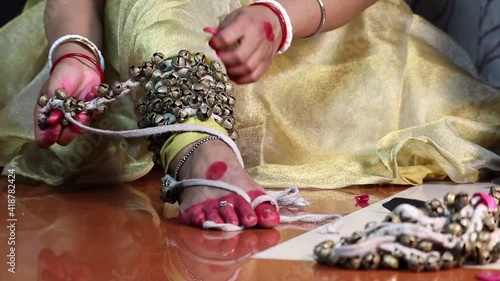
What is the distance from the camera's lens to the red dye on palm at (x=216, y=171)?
1.07 meters

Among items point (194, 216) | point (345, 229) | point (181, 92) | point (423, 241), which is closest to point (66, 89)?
point (181, 92)

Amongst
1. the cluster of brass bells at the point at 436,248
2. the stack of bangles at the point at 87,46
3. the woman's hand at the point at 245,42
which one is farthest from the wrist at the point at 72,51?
the cluster of brass bells at the point at 436,248

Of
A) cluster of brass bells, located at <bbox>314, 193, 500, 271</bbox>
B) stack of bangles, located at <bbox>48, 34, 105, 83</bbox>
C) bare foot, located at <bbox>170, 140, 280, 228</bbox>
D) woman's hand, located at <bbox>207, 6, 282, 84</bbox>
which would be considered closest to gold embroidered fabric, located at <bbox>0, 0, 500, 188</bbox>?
stack of bangles, located at <bbox>48, 34, 105, 83</bbox>

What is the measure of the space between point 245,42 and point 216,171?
16 centimetres

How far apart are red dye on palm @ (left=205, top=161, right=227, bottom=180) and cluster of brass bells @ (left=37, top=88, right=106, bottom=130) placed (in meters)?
0.20

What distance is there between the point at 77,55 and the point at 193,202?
0.32 meters

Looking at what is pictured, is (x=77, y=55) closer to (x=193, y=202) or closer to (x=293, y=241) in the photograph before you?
(x=193, y=202)

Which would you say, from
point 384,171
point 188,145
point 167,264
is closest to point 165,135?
point 188,145

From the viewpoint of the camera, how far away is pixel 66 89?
120 cm

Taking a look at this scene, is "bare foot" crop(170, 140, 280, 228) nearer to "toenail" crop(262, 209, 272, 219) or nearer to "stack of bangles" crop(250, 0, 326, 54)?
"toenail" crop(262, 209, 272, 219)

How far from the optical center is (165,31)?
123 cm

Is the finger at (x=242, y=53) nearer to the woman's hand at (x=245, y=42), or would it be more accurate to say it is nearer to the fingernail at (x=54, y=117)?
the woman's hand at (x=245, y=42)

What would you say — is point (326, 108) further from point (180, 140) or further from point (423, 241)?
point (423, 241)

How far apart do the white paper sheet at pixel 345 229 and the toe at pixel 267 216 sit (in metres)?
0.04
